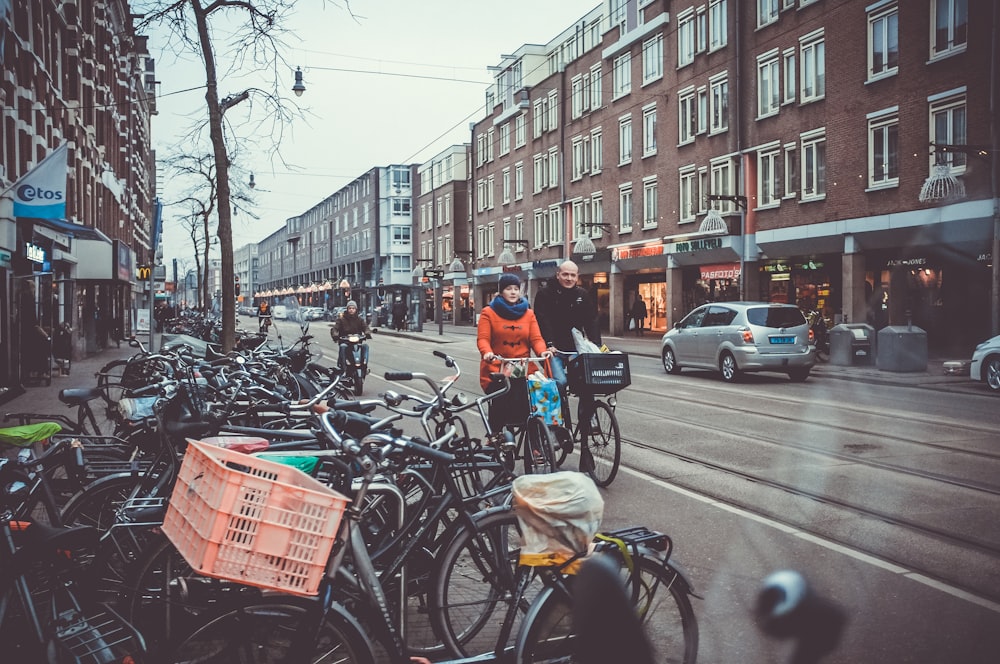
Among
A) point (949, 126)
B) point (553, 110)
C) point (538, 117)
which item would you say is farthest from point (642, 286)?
point (949, 126)

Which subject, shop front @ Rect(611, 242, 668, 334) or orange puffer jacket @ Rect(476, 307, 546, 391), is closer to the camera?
orange puffer jacket @ Rect(476, 307, 546, 391)

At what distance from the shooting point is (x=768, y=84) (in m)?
29.3

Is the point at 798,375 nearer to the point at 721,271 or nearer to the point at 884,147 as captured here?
the point at 884,147

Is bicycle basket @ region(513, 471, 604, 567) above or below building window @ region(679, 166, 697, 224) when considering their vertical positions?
below

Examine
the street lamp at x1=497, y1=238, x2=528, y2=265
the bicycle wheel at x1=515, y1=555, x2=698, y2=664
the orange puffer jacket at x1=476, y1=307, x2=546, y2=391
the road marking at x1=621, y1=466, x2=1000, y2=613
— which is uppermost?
the street lamp at x1=497, y1=238, x2=528, y2=265

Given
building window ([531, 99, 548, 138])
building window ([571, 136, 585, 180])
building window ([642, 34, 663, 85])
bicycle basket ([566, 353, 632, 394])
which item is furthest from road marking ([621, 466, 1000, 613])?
building window ([531, 99, 548, 138])

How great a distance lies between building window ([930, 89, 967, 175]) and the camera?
21828mm

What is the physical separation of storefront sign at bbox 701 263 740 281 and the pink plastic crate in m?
29.8

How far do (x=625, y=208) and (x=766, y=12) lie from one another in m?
11.3

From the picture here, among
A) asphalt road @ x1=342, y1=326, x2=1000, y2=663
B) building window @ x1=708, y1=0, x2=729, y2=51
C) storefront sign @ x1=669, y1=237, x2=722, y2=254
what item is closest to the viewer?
asphalt road @ x1=342, y1=326, x2=1000, y2=663

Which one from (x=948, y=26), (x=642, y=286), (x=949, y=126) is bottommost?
(x=642, y=286)

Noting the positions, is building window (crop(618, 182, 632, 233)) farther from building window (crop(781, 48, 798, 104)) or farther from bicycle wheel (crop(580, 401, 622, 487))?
bicycle wheel (crop(580, 401, 622, 487))

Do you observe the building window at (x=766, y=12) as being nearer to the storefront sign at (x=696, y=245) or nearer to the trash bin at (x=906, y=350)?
the storefront sign at (x=696, y=245)

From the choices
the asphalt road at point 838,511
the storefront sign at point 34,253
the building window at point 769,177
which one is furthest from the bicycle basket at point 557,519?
the building window at point 769,177
